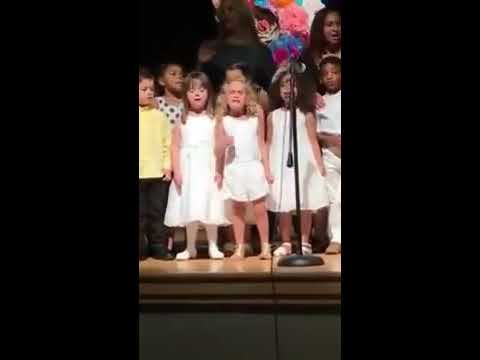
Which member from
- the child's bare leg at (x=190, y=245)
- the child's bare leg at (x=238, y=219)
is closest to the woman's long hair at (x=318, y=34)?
the child's bare leg at (x=238, y=219)

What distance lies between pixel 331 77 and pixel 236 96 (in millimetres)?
241

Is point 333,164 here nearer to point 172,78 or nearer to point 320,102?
point 320,102

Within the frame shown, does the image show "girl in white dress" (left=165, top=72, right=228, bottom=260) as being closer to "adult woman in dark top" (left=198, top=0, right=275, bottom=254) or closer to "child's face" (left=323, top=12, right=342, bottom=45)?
"adult woman in dark top" (left=198, top=0, right=275, bottom=254)

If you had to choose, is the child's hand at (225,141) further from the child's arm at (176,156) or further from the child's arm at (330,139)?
the child's arm at (330,139)

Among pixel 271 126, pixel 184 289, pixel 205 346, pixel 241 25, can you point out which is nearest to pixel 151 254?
pixel 184 289

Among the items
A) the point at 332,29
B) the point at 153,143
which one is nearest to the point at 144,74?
Answer: the point at 153,143

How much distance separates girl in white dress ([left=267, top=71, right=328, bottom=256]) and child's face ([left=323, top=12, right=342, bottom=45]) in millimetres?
133

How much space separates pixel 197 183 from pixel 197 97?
0.71 ft

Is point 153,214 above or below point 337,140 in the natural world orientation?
below

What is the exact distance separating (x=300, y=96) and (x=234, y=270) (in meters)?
0.46

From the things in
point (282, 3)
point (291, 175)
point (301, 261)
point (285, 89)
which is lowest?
point (301, 261)

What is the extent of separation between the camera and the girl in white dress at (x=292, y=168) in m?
2.09

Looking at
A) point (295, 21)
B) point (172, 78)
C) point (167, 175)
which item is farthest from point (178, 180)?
point (295, 21)

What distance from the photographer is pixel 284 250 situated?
2090 mm
